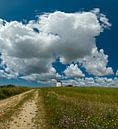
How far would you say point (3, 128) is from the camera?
24.5 meters

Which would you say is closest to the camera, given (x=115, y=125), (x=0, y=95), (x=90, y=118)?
(x=115, y=125)

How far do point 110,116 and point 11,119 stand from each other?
7.51m

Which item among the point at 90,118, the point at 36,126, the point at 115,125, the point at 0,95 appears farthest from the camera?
the point at 0,95

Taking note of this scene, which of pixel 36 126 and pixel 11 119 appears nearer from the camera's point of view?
pixel 36 126

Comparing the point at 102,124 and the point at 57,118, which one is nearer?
the point at 102,124

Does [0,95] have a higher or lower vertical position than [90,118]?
higher

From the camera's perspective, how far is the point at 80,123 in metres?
24.6

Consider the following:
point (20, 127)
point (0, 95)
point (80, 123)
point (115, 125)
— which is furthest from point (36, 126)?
point (0, 95)

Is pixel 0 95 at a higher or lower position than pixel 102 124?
higher

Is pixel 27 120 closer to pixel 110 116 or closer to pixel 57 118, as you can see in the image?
pixel 57 118

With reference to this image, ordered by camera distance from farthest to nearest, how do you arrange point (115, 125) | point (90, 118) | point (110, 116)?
point (110, 116), point (90, 118), point (115, 125)

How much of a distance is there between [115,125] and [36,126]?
5.25 m

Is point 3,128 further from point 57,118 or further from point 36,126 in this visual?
point 57,118

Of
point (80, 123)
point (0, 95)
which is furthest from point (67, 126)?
point (0, 95)
